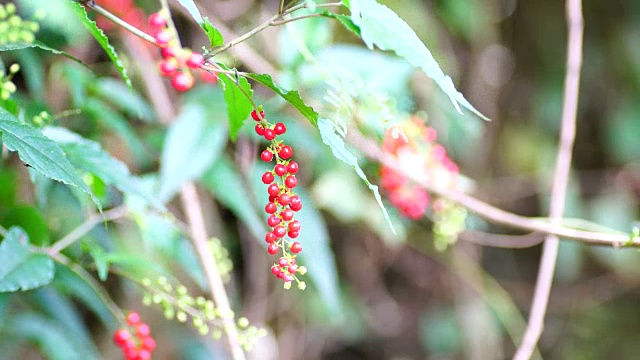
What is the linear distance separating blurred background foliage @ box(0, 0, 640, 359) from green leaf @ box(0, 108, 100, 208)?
2.14 ft

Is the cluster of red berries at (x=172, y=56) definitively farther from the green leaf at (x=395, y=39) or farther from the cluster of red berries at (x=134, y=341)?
the cluster of red berries at (x=134, y=341)

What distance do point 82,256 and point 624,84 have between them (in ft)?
5.89

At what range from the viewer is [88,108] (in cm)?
126

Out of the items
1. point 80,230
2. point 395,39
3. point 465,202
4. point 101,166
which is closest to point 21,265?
point 101,166

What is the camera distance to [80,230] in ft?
3.69

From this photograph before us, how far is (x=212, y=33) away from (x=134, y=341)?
54 centimetres

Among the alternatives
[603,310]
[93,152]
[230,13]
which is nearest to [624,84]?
[603,310]

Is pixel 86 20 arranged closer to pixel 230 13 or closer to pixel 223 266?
pixel 223 266

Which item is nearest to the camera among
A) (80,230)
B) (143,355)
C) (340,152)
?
(340,152)

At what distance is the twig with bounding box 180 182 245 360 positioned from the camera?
3.28 feet

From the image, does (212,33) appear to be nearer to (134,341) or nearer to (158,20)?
(158,20)

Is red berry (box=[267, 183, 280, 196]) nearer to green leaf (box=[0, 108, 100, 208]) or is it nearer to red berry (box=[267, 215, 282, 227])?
red berry (box=[267, 215, 282, 227])

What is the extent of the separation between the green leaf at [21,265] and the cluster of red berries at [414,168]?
2.42ft

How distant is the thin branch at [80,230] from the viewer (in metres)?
1.03
